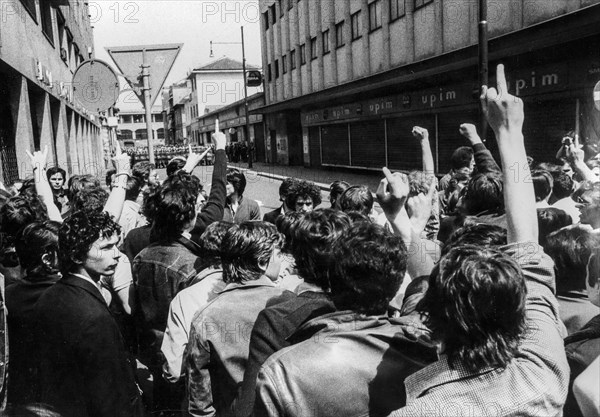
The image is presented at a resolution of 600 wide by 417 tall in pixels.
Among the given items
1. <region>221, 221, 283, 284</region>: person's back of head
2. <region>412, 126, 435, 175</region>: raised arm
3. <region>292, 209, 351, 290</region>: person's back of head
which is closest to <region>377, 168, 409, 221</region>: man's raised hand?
<region>292, 209, 351, 290</region>: person's back of head

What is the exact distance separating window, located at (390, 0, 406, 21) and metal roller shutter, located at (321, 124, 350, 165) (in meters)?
6.25

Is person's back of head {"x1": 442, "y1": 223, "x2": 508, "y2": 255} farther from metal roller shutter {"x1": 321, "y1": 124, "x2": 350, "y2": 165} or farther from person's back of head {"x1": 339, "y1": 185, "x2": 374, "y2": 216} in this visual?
metal roller shutter {"x1": 321, "y1": 124, "x2": 350, "y2": 165}

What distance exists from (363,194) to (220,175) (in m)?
1.04

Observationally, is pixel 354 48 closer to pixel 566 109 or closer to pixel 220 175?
pixel 566 109

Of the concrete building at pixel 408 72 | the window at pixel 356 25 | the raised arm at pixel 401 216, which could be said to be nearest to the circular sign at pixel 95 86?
the raised arm at pixel 401 216

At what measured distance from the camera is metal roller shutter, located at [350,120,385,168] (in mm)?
22353

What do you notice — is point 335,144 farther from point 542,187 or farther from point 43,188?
point 43,188

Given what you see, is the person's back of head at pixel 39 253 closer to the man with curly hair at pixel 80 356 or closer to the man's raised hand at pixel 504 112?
the man with curly hair at pixel 80 356

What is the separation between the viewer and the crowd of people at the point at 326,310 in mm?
1653

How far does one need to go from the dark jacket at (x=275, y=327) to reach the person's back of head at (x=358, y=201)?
1843 millimetres

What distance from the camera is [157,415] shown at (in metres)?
3.65

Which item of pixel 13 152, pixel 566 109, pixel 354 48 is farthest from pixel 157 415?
pixel 354 48

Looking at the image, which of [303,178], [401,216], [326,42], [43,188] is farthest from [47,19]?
[401,216]

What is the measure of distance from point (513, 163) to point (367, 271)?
2.09ft
